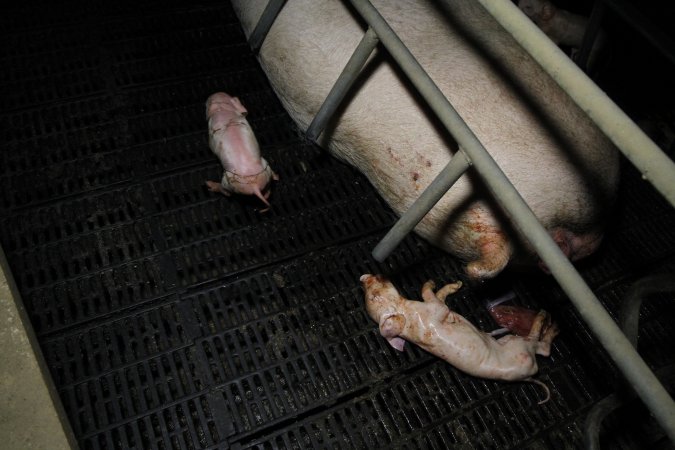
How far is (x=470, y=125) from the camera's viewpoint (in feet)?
6.15

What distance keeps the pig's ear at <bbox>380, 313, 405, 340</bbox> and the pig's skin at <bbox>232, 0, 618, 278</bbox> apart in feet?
1.13

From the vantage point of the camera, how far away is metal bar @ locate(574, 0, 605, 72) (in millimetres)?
2217

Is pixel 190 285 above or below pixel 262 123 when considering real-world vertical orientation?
below

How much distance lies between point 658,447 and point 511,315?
0.71m

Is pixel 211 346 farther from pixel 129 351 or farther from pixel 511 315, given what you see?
pixel 511 315

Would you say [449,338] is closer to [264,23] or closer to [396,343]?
[396,343]

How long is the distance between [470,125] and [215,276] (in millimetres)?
1170

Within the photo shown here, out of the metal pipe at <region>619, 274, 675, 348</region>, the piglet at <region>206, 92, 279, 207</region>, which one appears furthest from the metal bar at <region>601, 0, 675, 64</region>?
the piglet at <region>206, 92, 279, 207</region>

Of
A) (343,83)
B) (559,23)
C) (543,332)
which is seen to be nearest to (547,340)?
(543,332)

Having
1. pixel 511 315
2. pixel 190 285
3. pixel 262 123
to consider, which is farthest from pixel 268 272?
pixel 511 315

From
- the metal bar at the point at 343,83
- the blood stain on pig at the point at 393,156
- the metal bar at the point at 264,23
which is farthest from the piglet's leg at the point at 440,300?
the metal bar at the point at 264,23

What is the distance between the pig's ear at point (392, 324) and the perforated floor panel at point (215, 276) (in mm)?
138

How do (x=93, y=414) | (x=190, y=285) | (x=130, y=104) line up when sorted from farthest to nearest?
(x=130, y=104) → (x=190, y=285) → (x=93, y=414)

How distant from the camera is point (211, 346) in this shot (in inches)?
77.3
